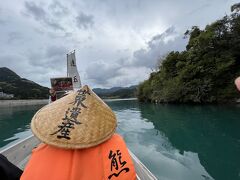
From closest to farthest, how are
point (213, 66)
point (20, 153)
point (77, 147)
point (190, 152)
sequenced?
point (77, 147) → point (20, 153) → point (190, 152) → point (213, 66)

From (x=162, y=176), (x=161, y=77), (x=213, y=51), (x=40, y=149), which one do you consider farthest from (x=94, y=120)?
(x=161, y=77)

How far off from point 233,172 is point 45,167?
511cm

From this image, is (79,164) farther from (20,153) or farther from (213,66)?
(213,66)

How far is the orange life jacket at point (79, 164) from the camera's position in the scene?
1037 mm

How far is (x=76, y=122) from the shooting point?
44.1 inches

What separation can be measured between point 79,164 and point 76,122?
0.19m

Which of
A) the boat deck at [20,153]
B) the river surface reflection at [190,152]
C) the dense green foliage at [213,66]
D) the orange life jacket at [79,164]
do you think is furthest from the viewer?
the dense green foliage at [213,66]

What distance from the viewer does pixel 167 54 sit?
37.2 meters

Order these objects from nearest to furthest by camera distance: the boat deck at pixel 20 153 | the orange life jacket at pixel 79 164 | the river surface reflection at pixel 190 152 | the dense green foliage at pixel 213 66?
the orange life jacket at pixel 79 164 < the boat deck at pixel 20 153 < the river surface reflection at pixel 190 152 < the dense green foliage at pixel 213 66

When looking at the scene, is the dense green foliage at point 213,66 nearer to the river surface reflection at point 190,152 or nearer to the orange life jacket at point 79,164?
the river surface reflection at point 190,152

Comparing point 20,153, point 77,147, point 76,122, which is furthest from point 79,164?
point 20,153

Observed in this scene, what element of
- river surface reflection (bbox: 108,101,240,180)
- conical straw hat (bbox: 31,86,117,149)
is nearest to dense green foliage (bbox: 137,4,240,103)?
river surface reflection (bbox: 108,101,240,180)

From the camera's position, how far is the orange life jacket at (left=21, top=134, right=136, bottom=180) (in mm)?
1037

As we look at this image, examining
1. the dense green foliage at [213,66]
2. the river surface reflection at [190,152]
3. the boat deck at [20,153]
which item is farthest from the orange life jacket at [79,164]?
the dense green foliage at [213,66]
